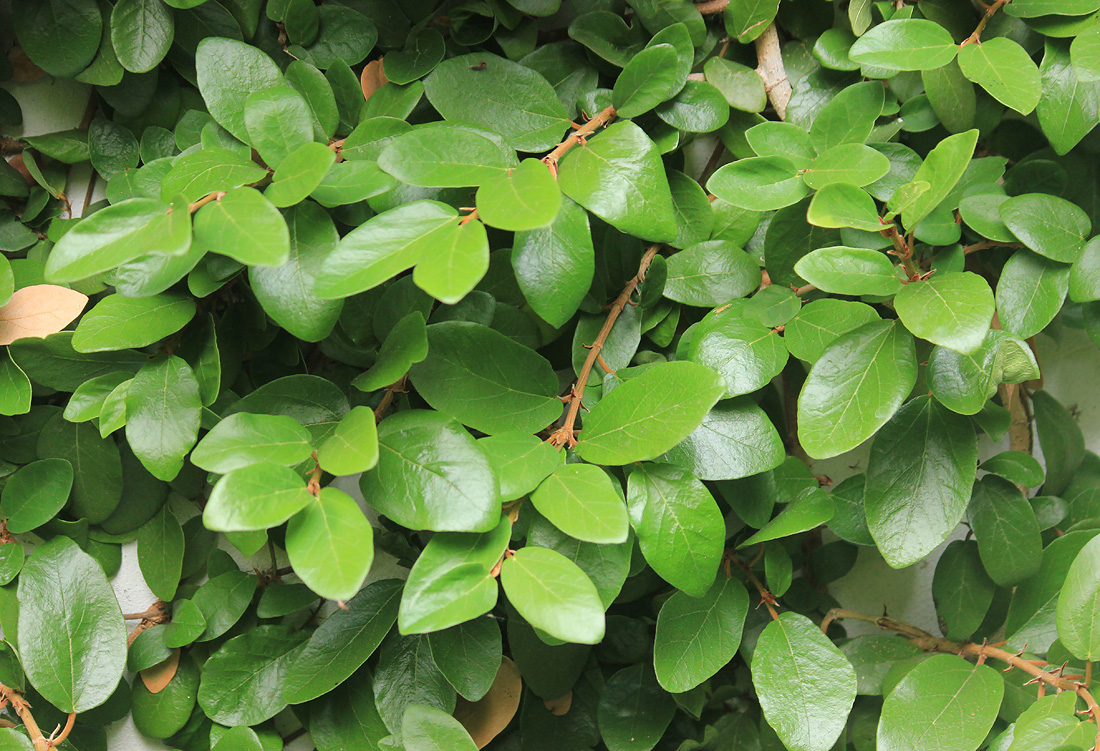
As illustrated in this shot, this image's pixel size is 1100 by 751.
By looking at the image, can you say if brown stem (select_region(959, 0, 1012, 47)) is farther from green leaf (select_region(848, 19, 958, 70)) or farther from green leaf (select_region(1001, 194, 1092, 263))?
green leaf (select_region(1001, 194, 1092, 263))

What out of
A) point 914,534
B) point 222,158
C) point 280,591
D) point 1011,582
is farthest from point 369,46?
point 1011,582

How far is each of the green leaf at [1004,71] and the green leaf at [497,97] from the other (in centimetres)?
34

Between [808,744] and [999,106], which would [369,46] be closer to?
[999,106]

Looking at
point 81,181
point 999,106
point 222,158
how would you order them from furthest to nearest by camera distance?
point 81,181 → point 999,106 → point 222,158

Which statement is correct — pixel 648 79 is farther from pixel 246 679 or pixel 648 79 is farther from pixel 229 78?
pixel 246 679

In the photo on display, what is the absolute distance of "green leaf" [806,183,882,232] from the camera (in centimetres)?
52

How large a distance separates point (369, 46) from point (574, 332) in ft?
1.15

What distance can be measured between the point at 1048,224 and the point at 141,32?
0.83 m

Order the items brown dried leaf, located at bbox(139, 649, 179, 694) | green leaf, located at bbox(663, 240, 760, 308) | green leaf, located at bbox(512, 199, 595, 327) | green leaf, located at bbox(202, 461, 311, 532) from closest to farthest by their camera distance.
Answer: green leaf, located at bbox(202, 461, 311, 532), green leaf, located at bbox(512, 199, 595, 327), green leaf, located at bbox(663, 240, 760, 308), brown dried leaf, located at bbox(139, 649, 179, 694)

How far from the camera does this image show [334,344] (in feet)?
2.34

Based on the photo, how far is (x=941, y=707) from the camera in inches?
24.1

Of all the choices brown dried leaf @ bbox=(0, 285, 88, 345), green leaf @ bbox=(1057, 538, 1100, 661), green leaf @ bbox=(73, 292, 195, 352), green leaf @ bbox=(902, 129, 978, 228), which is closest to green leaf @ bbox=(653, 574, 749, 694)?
green leaf @ bbox=(1057, 538, 1100, 661)

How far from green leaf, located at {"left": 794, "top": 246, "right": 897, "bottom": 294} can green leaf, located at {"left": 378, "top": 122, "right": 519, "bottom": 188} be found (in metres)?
0.23

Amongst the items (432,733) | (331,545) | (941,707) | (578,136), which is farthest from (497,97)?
(941,707)
